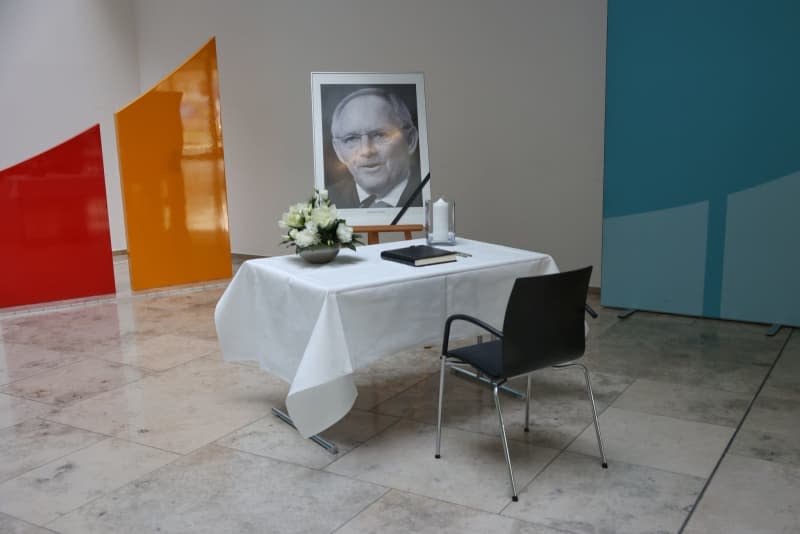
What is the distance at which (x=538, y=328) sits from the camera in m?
2.71

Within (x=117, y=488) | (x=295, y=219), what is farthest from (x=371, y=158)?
(x=117, y=488)

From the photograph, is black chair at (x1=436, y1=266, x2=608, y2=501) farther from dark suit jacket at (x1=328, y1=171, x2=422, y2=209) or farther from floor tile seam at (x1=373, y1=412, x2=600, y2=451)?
Result: dark suit jacket at (x1=328, y1=171, x2=422, y2=209)

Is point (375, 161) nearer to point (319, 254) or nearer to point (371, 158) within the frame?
point (371, 158)

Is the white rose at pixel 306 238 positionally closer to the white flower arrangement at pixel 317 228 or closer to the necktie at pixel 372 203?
the white flower arrangement at pixel 317 228

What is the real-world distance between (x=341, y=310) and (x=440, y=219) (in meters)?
1.06

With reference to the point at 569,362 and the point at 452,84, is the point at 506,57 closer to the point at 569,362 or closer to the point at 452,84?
the point at 452,84

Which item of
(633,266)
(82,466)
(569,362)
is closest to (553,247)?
(633,266)

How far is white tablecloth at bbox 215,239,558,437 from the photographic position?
9.52 ft

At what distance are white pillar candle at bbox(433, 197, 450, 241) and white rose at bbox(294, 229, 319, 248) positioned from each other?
0.74m

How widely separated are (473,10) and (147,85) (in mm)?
4209

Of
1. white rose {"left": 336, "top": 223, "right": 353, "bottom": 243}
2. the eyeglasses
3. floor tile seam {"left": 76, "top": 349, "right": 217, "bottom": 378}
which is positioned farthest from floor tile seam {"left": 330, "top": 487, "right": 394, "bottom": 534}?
the eyeglasses

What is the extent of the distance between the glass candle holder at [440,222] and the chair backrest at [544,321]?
110cm

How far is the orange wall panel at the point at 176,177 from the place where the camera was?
626 cm

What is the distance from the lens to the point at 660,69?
16.3 feet
